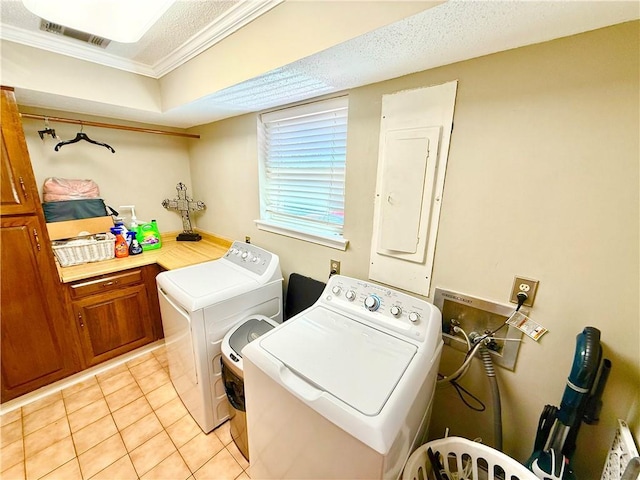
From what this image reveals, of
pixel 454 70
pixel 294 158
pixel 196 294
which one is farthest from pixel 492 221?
pixel 196 294

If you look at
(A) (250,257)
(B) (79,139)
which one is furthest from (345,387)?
(B) (79,139)

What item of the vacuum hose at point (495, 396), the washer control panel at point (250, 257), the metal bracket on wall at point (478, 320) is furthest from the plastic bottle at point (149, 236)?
the vacuum hose at point (495, 396)

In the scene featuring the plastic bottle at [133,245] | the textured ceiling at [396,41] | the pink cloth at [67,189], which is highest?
the textured ceiling at [396,41]

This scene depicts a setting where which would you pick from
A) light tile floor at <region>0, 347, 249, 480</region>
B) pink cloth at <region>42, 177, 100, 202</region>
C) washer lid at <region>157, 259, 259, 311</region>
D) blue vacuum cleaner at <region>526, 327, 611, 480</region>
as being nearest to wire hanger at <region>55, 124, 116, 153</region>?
pink cloth at <region>42, 177, 100, 202</region>

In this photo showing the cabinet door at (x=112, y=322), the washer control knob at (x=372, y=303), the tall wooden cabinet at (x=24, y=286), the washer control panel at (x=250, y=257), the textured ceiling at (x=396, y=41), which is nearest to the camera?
the textured ceiling at (x=396, y=41)

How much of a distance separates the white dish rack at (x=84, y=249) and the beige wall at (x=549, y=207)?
2.19 metres

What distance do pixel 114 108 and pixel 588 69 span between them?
8.55 ft

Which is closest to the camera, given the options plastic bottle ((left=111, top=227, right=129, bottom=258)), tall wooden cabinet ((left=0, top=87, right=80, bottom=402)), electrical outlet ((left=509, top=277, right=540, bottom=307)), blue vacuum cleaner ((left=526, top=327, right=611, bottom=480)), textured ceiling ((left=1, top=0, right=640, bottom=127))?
textured ceiling ((left=1, top=0, right=640, bottom=127))

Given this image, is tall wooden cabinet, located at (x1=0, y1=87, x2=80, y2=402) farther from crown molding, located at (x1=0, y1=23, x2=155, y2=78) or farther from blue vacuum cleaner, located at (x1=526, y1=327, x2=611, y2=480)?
blue vacuum cleaner, located at (x1=526, y1=327, x2=611, y2=480)

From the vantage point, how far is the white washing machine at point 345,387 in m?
0.70

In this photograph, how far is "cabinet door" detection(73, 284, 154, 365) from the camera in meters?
1.81

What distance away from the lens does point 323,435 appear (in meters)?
0.76

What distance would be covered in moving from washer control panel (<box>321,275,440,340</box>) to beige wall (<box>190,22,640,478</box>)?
0.21 meters

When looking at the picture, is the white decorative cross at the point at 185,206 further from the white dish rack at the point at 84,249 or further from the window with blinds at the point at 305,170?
the window with blinds at the point at 305,170
